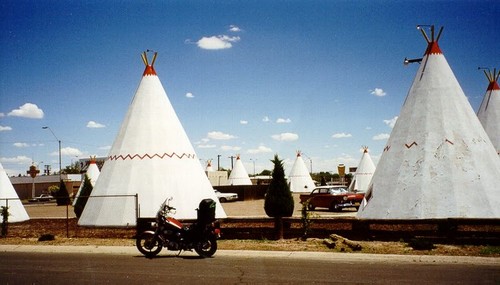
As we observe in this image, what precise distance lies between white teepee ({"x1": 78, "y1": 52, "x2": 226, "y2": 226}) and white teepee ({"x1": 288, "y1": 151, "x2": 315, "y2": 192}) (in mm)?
27854

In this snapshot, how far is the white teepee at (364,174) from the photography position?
3428cm

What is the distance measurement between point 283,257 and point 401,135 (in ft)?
21.3

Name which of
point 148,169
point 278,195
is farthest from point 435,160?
point 148,169

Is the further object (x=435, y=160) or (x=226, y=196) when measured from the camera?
(x=226, y=196)

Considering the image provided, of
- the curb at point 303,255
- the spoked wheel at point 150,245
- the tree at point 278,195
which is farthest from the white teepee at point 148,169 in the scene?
the spoked wheel at point 150,245

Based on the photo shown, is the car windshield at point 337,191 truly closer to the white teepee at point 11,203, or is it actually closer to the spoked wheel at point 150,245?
the spoked wheel at point 150,245

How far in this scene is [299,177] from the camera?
139ft

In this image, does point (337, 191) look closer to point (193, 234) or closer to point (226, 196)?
point (226, 196)

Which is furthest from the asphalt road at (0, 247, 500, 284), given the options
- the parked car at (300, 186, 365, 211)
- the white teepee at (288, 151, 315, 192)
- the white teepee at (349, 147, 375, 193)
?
the white teepee at (288, 151, 315, 192)

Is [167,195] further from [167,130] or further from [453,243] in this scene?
[453,243]

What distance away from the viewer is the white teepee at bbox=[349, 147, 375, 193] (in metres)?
34.3

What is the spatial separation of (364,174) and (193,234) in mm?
27909

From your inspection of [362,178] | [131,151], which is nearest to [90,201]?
[131,151]

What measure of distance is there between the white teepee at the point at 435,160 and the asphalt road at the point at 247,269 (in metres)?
3.61
